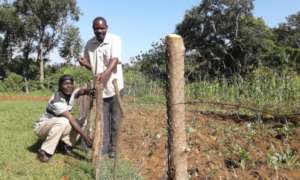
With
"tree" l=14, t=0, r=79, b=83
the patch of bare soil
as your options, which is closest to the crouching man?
the patch of bare soil

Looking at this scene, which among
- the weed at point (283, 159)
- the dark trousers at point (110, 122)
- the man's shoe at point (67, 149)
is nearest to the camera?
the weed at point (283, 159)

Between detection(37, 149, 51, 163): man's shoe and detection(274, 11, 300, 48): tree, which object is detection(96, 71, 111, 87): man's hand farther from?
detection(274, 11, 300, 48): tree

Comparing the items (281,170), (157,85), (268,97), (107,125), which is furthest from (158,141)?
(157,85)

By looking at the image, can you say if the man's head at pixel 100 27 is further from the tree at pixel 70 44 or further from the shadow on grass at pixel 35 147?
the tree at pixel 70 44

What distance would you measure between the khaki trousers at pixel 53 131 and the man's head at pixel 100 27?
1283 millimetres

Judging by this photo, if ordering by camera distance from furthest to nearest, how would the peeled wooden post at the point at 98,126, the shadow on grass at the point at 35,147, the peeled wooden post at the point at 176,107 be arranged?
the shadow on grass at the point at 35,147, the peeled wooden post at the point at 98,126, the peeled wooden post at the point at 176,107

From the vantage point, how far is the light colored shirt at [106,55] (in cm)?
515

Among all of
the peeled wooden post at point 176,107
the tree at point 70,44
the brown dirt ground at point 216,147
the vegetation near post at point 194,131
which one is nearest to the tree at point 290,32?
the tree at point 70,44

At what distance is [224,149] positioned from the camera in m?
5.66

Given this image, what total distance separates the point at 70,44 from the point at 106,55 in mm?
31238

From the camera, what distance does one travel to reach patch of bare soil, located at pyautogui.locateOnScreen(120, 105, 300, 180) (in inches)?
186

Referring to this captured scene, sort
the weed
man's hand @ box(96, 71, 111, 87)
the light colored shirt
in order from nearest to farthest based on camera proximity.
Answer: man's hand @ box(96, 71, 111, 87)
the weed
the light colored shirt

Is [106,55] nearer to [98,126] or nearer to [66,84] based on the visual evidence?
[66,84]

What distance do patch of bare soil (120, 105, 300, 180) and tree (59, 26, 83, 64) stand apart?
27945mm
